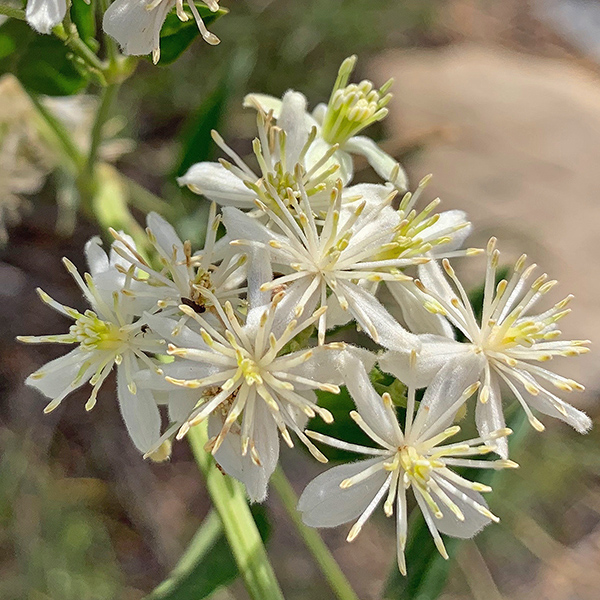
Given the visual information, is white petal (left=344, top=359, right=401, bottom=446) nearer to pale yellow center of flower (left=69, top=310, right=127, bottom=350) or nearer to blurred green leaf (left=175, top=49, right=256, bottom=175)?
pale yellow center of flower (left=69, top=310, right=127, bottom=350)

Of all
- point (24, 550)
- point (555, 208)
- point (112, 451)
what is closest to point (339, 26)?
point (555, 208)

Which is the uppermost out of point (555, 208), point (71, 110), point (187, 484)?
point (71, 110)

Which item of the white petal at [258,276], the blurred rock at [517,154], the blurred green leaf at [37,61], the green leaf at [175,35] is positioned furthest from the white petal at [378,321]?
the blurred rock at [517,154]

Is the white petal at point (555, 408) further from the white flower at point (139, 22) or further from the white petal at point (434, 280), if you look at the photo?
the white flower at point (139, 22)

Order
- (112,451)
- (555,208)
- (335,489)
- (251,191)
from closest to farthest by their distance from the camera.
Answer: (335,489), (251,191), (112,451), (555,208)

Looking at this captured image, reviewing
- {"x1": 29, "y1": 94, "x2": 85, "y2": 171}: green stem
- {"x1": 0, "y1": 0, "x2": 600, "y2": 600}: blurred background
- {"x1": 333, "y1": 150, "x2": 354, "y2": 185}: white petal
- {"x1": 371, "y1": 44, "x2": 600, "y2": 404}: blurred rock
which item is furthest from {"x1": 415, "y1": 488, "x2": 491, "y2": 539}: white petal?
{"x1": 371, "y1": 44, "x2": 600, "y2": 404}: blurred rock

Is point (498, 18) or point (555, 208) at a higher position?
point (498, 18)

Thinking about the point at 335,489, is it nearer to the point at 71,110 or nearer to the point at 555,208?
the point at 71,110
